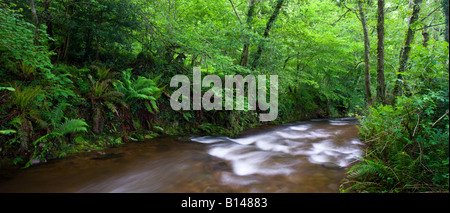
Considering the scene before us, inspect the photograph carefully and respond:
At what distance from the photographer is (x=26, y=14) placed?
517cm

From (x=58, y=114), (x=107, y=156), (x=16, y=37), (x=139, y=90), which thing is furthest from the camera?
(x=139, y=90)

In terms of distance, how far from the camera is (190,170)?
4113 mm

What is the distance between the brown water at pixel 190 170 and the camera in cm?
330

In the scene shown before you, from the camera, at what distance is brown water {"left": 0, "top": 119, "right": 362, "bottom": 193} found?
10.8ft

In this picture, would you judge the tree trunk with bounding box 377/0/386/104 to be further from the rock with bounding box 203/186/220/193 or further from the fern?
the fern

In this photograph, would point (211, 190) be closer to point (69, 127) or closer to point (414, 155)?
point (414, 155)

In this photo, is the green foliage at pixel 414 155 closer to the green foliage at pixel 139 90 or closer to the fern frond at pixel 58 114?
the green foliage at pixel 139 90

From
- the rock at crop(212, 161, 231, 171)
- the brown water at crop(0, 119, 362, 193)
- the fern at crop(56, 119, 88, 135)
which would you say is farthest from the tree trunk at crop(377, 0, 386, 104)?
the fern at crop(56, 119, 88, 135)

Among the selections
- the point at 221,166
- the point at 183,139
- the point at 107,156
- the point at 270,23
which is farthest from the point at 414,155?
the point at 270,23

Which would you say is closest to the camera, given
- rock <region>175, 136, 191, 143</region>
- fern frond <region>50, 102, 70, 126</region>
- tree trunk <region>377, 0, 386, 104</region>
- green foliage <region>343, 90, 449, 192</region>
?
green foliage <region>343, 90, 449, 192</region>

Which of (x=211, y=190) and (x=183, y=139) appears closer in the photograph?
(x=211, y=190)

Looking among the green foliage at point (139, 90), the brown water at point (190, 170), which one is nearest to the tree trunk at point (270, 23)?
the brown water at point (190, 170)
